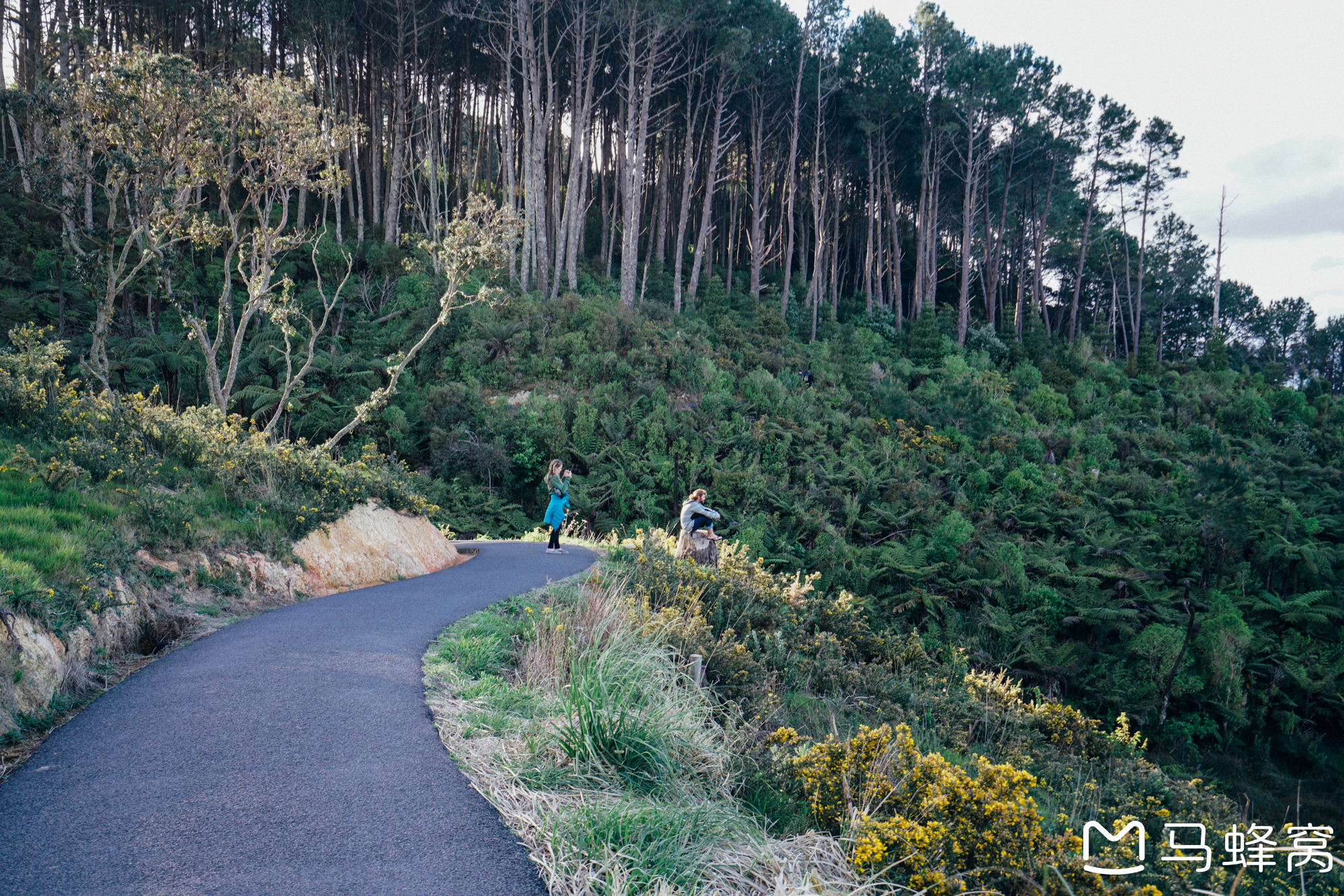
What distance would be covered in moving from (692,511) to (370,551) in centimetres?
481

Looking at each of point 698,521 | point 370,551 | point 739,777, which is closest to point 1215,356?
point 698,521

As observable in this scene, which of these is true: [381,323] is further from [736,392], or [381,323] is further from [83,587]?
[83,587]

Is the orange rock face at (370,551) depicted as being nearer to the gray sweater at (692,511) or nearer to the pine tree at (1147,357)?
the gray sweater at (692,511)

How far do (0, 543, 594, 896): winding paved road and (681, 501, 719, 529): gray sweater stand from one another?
538cm

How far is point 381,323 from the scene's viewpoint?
2703cm

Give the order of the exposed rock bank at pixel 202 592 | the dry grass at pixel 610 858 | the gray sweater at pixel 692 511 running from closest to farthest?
the dry grass at pixel 610 858 → the exposed rock bank at pixel 202 592 → the gray sweater at pixel 692 511

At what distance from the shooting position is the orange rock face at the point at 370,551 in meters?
9.31

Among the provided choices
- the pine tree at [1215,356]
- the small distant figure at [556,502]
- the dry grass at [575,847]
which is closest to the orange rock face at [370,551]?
the small distant figure at [556,502]

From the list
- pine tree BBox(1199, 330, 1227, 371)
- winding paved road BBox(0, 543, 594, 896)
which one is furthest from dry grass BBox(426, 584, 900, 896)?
pine tree BBox(1199, 330, 1227, 371)

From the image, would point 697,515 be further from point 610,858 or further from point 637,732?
point 610,858

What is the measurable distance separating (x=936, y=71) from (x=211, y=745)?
43.6m

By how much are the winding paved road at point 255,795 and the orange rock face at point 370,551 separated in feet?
11.7

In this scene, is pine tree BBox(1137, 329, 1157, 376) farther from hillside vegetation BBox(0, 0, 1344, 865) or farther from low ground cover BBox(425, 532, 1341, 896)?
low ground cover BBox(425, 532, 1341, 896)

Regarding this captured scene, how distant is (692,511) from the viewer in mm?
10500
